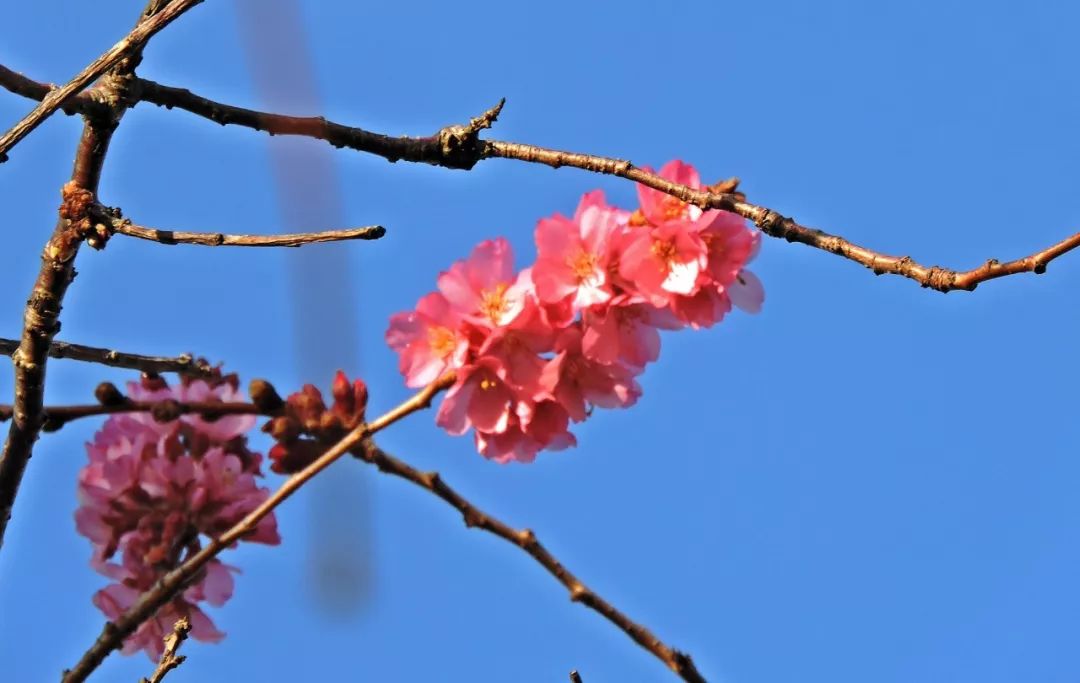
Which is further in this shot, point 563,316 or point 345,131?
point 345,131

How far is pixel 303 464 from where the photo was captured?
1.90 meters

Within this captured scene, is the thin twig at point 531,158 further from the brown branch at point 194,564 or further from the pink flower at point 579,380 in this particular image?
the brown branch at point 194,564

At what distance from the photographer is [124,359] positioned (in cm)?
236

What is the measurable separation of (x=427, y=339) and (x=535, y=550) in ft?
2.09

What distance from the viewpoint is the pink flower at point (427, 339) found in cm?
218

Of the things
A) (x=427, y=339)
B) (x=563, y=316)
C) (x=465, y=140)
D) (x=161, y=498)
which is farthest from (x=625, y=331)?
(x=161, y=498)

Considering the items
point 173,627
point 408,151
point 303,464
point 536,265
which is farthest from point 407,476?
point 408,151

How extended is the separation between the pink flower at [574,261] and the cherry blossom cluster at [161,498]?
2.13 ft

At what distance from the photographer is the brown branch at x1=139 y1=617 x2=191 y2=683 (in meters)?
2.29

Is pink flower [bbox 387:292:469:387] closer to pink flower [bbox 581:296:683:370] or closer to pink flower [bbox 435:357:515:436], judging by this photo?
pink flower [bbox 435:357:515:436]

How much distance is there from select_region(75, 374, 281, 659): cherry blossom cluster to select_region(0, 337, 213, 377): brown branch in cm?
5

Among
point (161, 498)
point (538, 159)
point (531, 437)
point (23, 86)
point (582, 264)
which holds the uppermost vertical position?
point (538, 159)

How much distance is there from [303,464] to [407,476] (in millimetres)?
281

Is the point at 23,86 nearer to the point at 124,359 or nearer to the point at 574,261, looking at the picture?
the point at 124,359
